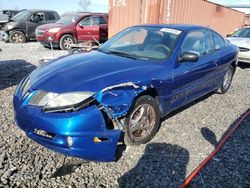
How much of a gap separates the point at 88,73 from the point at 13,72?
14.9ft

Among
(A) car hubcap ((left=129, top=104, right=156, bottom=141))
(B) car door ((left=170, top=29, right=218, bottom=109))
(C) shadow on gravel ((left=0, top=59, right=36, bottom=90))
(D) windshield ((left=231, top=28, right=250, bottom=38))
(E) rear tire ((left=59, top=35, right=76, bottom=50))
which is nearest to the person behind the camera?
(A) car hubcap ((left=129, top=104, right=156, bottom=141))

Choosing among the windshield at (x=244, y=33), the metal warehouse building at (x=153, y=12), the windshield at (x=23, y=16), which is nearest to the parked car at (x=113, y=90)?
the metal warehouse building at (x=153, y=12)

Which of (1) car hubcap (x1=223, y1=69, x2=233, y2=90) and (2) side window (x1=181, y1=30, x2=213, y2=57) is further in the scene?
(1) car hubcap (x1=223, y1=69, x2=233, y2=90)

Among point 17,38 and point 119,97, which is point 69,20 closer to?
point 17,38

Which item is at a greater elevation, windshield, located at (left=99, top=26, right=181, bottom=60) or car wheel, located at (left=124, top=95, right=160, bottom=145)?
windshield, located at (left=99, top=26, right=181, bottom=60)

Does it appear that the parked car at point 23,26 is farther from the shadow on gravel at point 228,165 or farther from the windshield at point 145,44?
the shadow on gravel at point 228,165

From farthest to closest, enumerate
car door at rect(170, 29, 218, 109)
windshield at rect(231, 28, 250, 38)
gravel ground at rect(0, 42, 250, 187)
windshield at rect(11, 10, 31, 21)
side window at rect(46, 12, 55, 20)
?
side window at rect(46, 12, 55, 20) → windshield at rect(11, 10, 31, 21) → windshield at rect(231, 28, 250, 38) → car door at rect(170, 29, 218, 109) → gravel ground at rect(0, 42, 250, 187)

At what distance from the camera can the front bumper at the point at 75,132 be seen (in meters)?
2.75

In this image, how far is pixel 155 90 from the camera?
143 inches

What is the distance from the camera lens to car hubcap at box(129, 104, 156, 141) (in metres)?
3.48

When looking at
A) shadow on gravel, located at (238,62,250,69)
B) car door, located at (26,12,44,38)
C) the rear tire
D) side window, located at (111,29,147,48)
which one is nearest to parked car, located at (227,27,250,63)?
shadow on gravel, located at (238,62,250,69)

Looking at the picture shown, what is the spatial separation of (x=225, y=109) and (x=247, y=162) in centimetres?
201

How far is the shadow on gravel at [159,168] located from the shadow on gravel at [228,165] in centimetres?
22

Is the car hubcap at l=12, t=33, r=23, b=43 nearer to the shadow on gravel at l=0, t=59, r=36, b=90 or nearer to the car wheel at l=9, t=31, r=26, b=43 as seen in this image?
the car wheel at l=9, t=31, r=26, b=43
